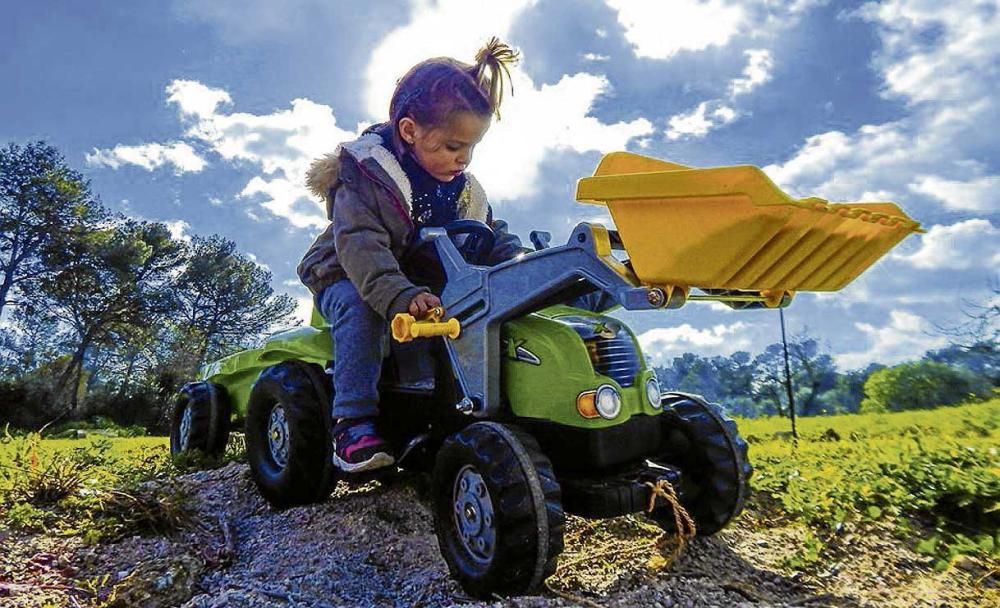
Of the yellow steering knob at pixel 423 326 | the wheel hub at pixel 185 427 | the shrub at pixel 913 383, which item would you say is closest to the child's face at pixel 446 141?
the yellow steering knob at pixel 423 326

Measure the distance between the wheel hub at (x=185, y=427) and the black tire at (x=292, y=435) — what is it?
1.46 meters

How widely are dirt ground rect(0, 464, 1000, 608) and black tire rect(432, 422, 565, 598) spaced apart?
100 mm

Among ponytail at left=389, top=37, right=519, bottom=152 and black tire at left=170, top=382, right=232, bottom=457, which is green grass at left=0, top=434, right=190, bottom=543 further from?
ponytail at left=389, top=37, right=519, bottom=152

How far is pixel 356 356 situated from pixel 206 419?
255 cm

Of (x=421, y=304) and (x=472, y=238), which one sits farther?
(x=472, y=238)

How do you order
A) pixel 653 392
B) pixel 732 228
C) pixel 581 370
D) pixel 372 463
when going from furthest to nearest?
pixel 372 463, pixel 653 392, pixel 581 370, pixel 732 228

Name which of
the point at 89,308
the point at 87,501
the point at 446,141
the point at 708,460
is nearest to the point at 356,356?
the point at 446,141

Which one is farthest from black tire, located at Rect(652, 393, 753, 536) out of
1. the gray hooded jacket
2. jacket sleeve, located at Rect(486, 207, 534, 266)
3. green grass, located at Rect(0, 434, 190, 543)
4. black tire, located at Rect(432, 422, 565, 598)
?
green grass, located at Rect(0, 434, 190, 543)

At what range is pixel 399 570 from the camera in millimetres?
2986

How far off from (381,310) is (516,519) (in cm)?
107

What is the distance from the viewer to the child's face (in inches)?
126

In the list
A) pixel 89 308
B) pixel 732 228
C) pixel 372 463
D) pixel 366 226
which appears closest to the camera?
pixel 732 228

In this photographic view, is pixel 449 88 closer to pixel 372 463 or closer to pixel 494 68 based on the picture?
pixel 494 68

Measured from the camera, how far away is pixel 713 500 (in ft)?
9.75
